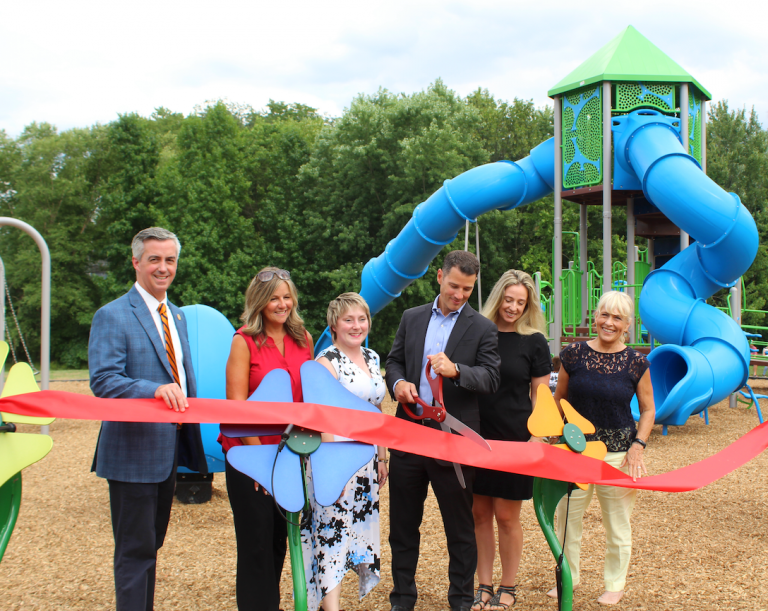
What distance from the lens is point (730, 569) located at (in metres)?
3.92

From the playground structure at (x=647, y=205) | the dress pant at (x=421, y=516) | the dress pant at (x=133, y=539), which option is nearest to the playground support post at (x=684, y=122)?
the playground structure at (x=647, y=205)

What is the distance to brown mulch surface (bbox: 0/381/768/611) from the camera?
140 inches

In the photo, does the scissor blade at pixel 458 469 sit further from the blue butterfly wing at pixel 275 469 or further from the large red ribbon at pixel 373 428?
the blue butterfly wing at pixel 275 469

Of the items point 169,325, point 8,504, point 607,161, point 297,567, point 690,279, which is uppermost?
point 607,161

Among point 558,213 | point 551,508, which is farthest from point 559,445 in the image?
point 558,213

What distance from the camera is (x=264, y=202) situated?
2772 centimetres

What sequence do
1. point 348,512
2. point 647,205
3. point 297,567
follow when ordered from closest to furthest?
1. point 297,567
2. point 348,512
3. point 647,205

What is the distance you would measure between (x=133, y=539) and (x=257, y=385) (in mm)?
807

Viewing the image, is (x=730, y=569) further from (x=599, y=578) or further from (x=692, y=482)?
(x=692, y=482)

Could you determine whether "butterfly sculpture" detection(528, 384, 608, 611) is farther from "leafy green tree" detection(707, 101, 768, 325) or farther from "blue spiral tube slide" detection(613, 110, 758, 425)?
"leafy green tree" detection(707, 101, 768, 325)

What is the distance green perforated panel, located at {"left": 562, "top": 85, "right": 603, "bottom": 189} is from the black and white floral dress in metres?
7.13

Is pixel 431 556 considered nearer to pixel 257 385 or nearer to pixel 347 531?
pixel 347 531

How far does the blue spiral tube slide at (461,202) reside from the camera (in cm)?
976

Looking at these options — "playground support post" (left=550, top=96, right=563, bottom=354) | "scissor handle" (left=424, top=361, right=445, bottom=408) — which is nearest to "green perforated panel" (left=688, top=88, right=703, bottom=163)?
"playground support post" (left=550, top=96, right=563, bottom=354)
